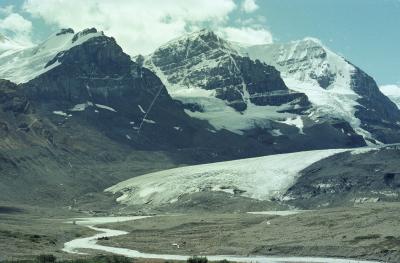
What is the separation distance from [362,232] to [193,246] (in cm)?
3176

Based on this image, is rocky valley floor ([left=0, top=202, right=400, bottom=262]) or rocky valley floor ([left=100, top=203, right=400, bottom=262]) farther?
rocky valley floor ([left=100, top=203, right=400, bottom=262])

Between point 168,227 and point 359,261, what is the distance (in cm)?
8571

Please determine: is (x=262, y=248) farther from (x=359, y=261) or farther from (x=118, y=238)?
(x=118, y=238)

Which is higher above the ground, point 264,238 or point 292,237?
point 264,238

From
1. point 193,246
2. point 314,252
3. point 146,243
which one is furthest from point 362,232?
point 146,243

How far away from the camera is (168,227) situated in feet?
648

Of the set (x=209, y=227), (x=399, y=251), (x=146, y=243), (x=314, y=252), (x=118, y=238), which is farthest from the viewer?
(x=209, y=227)

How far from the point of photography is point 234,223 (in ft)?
648

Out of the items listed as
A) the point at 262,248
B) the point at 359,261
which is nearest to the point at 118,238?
the point at 262,248

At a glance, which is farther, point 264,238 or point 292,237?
point 264,238

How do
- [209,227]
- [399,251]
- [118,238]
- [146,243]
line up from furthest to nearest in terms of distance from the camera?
1. [209,227]
2. [118,238]
3. [146,243]
4. [399,251]

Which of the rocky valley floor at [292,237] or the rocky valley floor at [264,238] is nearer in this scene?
the rocky valley floor at [264,238]

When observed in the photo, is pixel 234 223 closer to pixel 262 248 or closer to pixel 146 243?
pixel 146 243

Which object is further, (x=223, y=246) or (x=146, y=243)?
(x=146, y=243)
